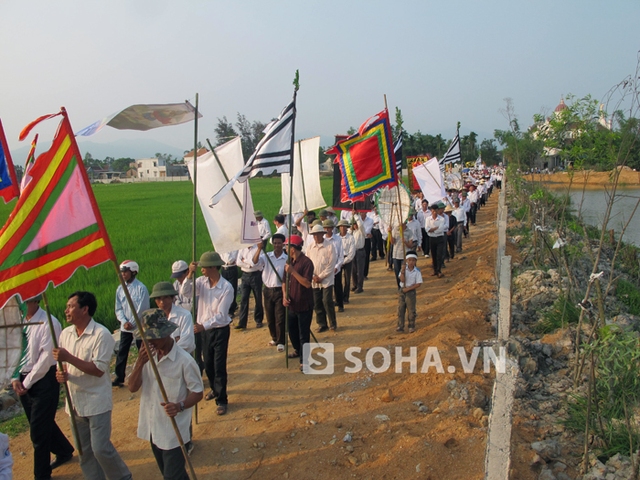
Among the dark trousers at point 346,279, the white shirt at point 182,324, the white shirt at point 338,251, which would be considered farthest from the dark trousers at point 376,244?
→ the white shirt at point 182,324

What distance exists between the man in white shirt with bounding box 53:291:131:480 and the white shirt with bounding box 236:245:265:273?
4.14m

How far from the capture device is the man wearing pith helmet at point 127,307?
6.13 m

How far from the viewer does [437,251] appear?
12.0 meters

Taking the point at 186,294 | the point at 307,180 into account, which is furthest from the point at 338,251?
the point at 186,294

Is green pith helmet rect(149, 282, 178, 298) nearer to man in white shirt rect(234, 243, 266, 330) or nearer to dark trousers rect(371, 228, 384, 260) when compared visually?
man in white shirt rect(234, 243, 266, 330)

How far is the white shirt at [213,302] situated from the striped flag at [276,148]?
112 cm

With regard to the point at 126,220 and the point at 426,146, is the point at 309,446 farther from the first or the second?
the point at 426,146

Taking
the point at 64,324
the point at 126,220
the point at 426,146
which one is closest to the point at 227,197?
the point at 64,324

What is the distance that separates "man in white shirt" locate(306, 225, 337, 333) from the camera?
26.5ft

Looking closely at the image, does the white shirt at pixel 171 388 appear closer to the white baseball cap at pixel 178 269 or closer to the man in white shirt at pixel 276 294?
the white baseball cap at pixel 178 269

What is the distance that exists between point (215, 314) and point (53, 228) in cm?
240

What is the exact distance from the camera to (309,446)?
489 centimetres

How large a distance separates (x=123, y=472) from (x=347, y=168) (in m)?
5.30

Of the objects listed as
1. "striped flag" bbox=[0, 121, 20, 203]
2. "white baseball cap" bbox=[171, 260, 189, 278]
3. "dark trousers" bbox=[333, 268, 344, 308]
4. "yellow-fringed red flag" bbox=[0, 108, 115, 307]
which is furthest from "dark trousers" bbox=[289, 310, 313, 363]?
"striped flag" bbox=[0, 121, 20, 203]
